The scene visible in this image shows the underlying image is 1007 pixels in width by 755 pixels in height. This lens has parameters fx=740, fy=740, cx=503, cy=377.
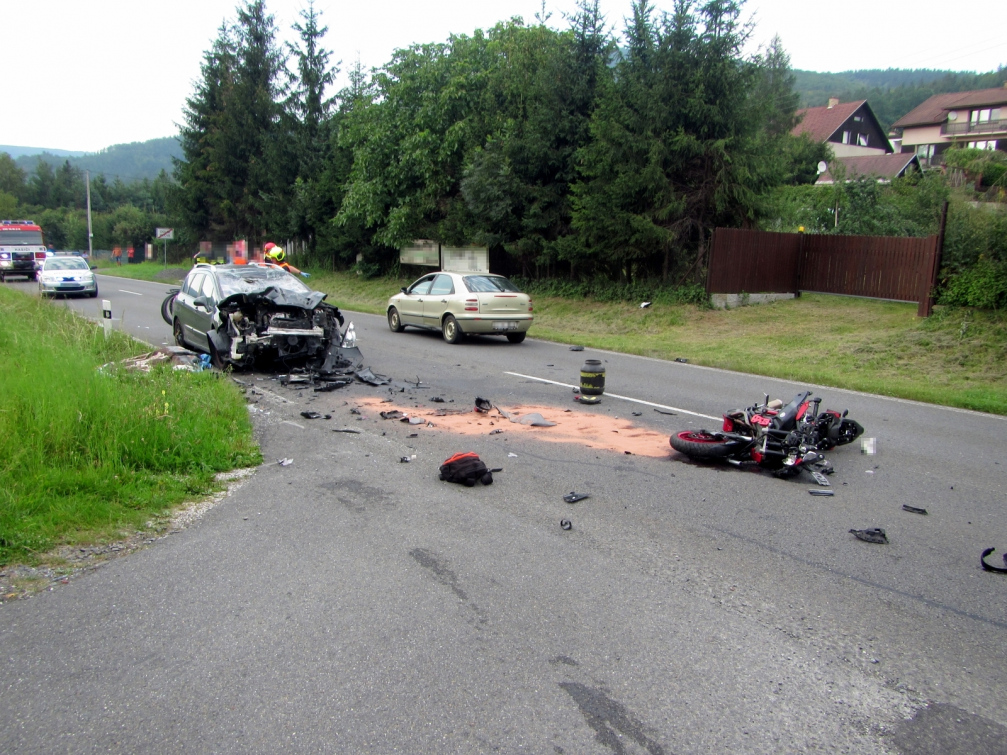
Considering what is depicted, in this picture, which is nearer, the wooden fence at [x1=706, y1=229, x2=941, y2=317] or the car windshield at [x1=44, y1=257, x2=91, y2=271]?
the wooden fence at [x1=706, y1=229, x2=941, y2=317]

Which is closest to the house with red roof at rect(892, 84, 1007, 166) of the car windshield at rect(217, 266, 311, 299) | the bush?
the bush

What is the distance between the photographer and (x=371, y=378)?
11672 mm

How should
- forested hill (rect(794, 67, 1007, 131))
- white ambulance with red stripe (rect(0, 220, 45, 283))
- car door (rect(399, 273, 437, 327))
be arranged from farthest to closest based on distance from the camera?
forested hill (rect(794, 67, 1007, 131))
white ambulance with red stripe (rect(0, 220, 45, 283))
car door (rect(399, 273, 437, 327))

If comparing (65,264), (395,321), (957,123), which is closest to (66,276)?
(65,264)

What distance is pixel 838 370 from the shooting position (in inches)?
553

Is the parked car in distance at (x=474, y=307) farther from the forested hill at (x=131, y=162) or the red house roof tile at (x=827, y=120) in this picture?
the forested hill at (x=131, y=162)

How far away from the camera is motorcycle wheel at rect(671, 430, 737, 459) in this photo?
7309mm

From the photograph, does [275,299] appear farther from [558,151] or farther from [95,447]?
[558,151]

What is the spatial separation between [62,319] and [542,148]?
14522 mm

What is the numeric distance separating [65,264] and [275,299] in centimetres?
2000

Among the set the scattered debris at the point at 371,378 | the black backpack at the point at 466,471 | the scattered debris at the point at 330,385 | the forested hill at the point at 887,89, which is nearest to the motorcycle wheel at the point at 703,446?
the black backpack at the point at 466,471

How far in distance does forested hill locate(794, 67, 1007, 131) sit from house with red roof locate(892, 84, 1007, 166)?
13.4 meters

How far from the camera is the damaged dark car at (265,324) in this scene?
38.3ft

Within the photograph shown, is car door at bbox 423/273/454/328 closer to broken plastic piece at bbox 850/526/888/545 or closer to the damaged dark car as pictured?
the damaged dark car
